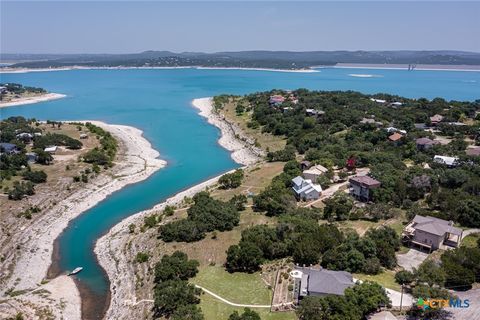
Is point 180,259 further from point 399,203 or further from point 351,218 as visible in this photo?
point 399,203

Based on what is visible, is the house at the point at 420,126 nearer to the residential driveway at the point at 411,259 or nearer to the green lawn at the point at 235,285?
the residential driveway at the point at 411,259

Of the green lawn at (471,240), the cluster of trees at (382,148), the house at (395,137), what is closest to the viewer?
the green lawn at (471,240)

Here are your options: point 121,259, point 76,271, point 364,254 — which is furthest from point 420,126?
point 76,271

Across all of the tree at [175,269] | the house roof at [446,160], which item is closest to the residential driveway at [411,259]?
the tree at [175,269]

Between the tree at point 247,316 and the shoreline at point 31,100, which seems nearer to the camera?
the tree at point 247,316

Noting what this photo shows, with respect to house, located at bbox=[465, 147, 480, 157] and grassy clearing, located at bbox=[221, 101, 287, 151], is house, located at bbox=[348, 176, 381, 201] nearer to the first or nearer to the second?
house, located at bbox=[465, 147, 480, 157]

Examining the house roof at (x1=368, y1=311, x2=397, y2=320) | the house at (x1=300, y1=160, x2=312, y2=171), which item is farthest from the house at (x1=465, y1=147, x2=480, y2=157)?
the house roof at (x1=368, y1=311, x2=397, y2=320)

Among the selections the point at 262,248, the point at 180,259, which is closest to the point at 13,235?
the point at 180,259
